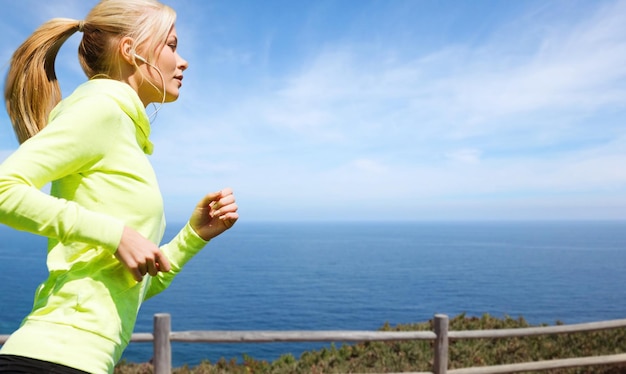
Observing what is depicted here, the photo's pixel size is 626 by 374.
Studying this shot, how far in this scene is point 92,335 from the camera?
96 centimetres

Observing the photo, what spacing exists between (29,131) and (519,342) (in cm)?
971

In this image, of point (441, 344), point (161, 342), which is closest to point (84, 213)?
point (161, 342)

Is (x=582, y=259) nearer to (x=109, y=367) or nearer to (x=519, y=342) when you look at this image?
(x=519, y=342)

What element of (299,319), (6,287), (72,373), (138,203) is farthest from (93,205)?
(6,287)

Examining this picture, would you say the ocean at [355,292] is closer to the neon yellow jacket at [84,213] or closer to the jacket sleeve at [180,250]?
the jacket sleeve at [180,250]

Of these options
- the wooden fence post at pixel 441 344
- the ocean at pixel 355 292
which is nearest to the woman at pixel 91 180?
the wooden fence post at pixel 441 344

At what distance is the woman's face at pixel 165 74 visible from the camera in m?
1.19

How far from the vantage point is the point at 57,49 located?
1.18 meters

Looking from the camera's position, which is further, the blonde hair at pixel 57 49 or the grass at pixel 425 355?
the grass at pixel 425 355

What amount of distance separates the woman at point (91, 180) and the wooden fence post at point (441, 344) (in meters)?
Answer: 5.04

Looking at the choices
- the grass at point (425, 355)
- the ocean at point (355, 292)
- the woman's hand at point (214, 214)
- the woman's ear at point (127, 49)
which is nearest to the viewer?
the woman's ear at point (127, 49)

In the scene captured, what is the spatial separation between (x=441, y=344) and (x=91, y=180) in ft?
17.7

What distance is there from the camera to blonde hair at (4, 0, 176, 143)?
1126mm

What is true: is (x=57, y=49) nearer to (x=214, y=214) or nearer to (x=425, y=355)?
(x=214, y=214)
